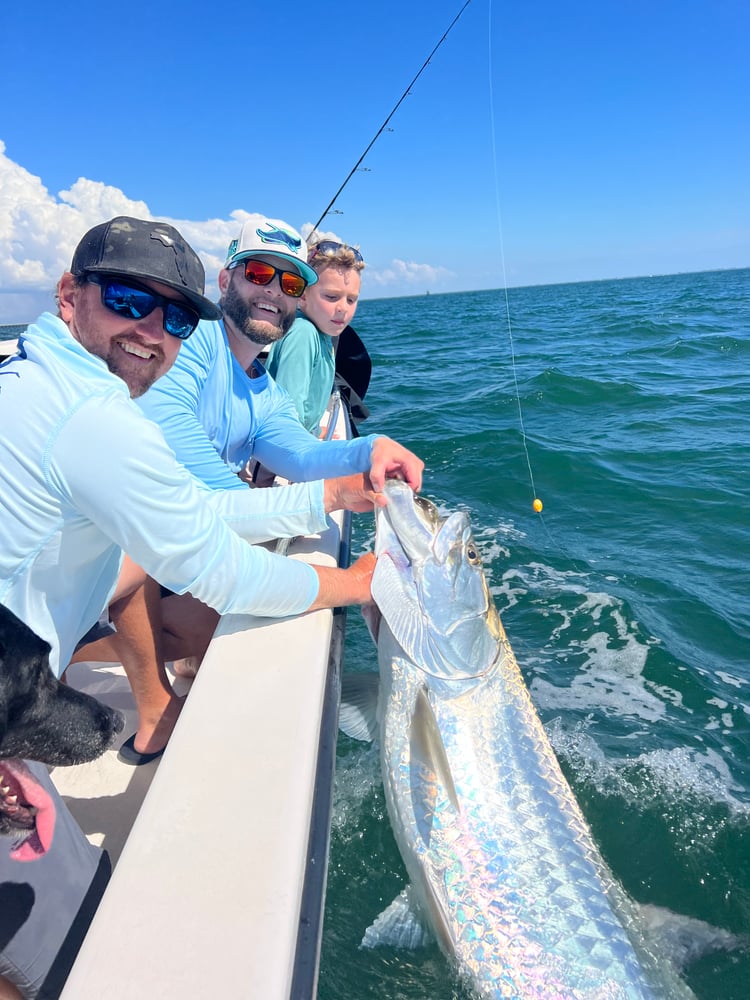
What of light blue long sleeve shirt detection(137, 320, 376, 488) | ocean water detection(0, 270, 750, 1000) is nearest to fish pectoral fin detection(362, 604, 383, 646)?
light blue long sleeve shirt detection(137, 320, 376, 488)

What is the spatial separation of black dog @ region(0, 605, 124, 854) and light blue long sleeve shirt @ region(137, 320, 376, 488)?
1.30m

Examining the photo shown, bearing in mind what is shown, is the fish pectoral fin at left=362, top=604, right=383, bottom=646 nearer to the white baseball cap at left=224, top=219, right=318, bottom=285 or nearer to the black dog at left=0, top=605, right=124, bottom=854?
the black dog at left=0, top=605, right=124, bottom=854

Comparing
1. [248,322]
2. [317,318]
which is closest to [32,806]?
[248,322]

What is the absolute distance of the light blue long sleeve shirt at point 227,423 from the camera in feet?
8.24

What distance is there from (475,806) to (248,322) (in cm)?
229

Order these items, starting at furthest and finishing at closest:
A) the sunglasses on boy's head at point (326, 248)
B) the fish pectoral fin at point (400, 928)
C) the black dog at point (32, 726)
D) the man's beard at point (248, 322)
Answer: the sunglasses on boy's head at point (326, 248), the man's beard at point (248, 322), the fish pectoral fin at point (400, 928), the black dog at point (32, 726)

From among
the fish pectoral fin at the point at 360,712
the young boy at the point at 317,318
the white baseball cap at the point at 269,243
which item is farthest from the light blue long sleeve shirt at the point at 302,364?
the fish pectoral fin at the point at 360,712

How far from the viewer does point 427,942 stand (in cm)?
194

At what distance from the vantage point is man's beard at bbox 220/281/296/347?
3.04m

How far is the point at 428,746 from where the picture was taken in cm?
209

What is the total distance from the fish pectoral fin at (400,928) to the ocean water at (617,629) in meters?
0.04

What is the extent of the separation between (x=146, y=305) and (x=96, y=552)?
0.63 metres

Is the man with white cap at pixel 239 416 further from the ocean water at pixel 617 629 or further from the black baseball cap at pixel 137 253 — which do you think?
the ocean water at pixel 617 629

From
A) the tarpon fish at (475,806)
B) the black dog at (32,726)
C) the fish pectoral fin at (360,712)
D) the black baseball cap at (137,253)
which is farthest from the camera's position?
the fish pectoral fin at (360,712)
